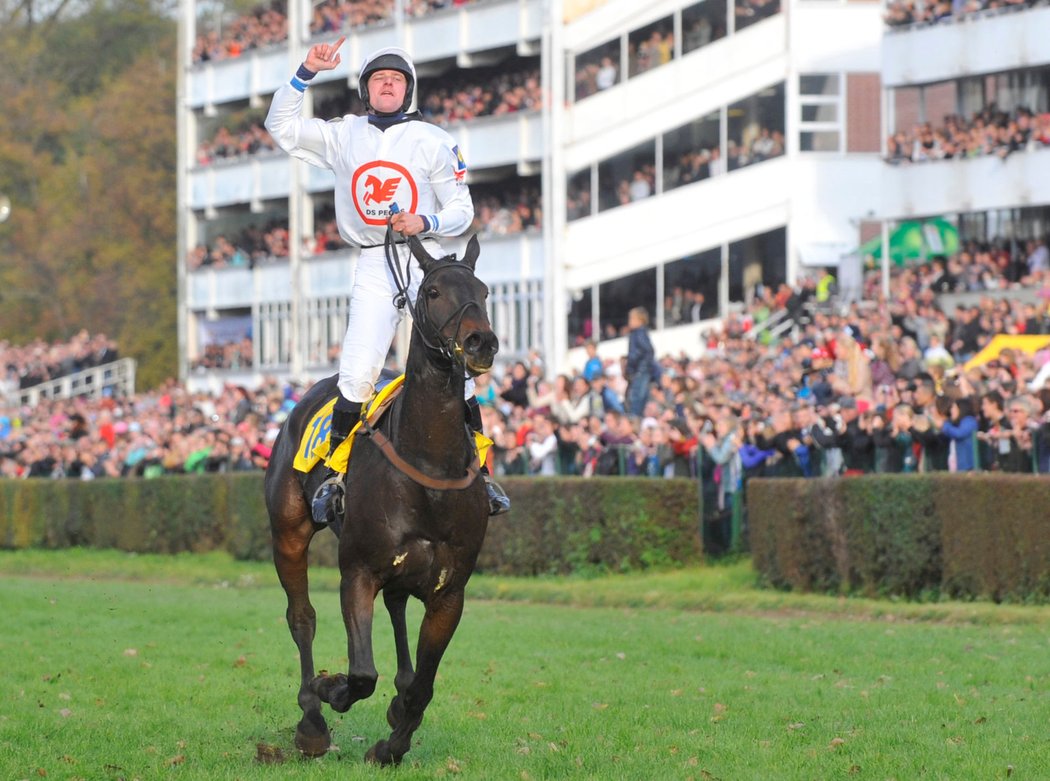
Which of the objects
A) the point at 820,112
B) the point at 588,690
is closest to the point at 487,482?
the point at 588,690

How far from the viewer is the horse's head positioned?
26.0ft

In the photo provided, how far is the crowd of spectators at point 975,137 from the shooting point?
28594 mm

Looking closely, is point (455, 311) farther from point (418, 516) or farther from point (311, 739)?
point (311, 739)

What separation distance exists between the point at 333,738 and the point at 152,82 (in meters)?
52.4

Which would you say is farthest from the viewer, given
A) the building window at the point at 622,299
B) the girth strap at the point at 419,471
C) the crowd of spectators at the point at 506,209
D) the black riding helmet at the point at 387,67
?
the crowd of spectators at the point at 506,209

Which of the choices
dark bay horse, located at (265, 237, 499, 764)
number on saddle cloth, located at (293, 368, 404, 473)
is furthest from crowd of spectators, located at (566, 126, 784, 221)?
dark bay horse, located at (265, 237, 499, 764)

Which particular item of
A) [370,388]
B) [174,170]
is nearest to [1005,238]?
[370,388]

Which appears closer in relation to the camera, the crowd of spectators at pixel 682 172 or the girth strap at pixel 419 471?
the girth strap at pixel 419 471

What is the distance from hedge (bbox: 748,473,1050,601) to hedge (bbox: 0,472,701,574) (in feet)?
6.04

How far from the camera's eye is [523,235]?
3838cm

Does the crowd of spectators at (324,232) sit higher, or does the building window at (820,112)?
the building window at (820,112)

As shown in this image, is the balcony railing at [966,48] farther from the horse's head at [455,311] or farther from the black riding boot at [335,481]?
the horse's head at [455,311]

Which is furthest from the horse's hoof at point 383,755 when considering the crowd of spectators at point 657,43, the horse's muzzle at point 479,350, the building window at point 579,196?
the building window at point 579,196

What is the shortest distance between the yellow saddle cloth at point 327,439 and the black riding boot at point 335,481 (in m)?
0.04
